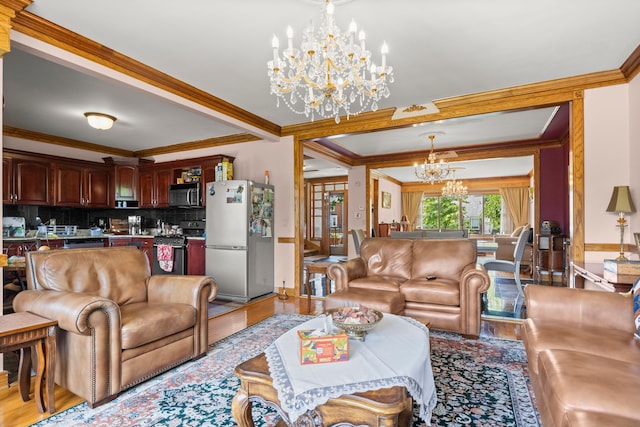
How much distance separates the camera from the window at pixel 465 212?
40.4 ft

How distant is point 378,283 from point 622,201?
234cm

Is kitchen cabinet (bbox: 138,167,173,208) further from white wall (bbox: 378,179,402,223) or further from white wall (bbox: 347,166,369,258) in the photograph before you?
white wall (bbox: 378,179,402,223)

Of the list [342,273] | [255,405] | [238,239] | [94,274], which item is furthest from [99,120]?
[255,405]

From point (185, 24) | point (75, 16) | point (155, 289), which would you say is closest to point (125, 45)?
point (75, 16)

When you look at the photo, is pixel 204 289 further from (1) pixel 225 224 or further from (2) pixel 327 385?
(1) pixel 225 224

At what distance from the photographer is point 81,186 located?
245 inches

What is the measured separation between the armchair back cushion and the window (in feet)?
38.3

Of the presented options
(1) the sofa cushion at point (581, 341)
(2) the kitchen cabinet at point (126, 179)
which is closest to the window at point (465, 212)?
(2) the kitchen cabinet at point (126, 179)

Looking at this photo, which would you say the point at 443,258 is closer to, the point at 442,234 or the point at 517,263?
the point at 442,234

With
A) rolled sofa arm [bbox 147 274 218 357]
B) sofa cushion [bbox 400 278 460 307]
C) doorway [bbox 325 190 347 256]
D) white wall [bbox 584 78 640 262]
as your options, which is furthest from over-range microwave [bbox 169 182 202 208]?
white wall [bbox 584 78 640 262]

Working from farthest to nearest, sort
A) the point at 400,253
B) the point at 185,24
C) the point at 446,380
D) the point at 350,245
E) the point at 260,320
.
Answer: the point at 350,245
the point at 400,253
the point at 260,320
the point at 185,24
the point at 446,380

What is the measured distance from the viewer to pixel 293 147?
17.0 feet

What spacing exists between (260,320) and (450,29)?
3.35 meters

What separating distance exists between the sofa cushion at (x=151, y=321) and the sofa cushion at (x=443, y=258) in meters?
2.52
